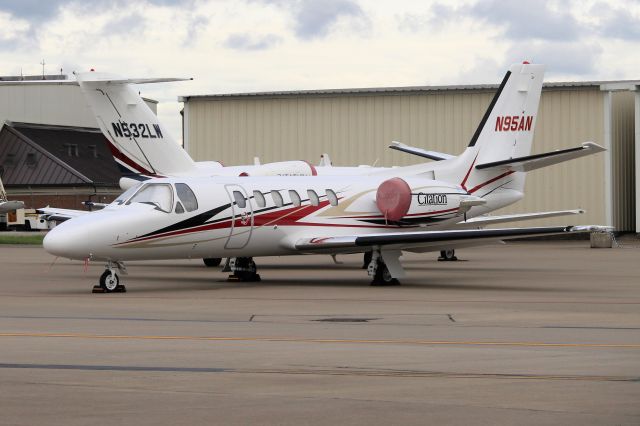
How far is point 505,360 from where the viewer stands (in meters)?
12.0

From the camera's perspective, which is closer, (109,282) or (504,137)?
(109,282)

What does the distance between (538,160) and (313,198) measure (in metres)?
6.44

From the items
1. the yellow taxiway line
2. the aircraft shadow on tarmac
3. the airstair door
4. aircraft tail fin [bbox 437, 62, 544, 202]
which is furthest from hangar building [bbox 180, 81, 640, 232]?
the yellow taxiway line

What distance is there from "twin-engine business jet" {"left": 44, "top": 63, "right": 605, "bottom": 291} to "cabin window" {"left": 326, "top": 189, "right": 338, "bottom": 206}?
0.09ft

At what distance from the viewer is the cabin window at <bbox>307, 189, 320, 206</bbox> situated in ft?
86.4

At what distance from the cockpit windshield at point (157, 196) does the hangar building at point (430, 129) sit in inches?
1304

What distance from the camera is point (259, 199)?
25.5m

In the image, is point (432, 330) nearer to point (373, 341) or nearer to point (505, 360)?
point (373, 341)

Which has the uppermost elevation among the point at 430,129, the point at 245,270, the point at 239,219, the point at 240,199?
the point at 430,129

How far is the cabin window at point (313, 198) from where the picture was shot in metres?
26.3

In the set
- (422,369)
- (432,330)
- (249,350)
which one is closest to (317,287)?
(432,330)

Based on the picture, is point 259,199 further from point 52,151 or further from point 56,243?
point 52,151

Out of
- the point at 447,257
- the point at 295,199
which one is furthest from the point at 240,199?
the point at 447,257

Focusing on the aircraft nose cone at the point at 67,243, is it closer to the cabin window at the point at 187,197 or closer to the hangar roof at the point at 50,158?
the cabin window at the point at 187,197
